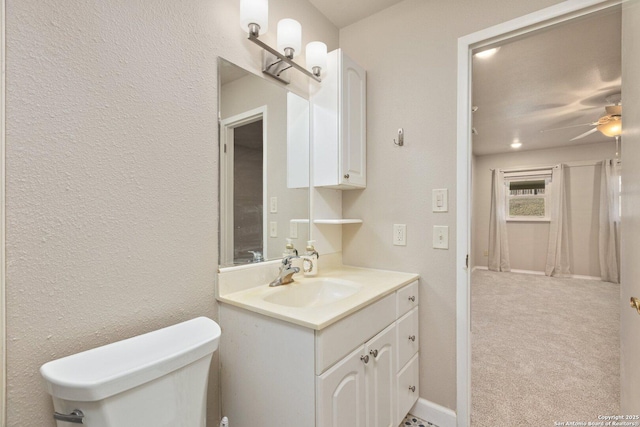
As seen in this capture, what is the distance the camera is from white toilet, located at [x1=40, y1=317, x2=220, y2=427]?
0.68 meters

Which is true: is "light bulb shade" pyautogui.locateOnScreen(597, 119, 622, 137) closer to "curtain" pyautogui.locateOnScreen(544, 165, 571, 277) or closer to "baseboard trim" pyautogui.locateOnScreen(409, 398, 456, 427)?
"curtain" pyautogui.locateOnScreen(544, 165, 571, 277)

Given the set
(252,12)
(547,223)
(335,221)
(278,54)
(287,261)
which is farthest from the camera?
(547,223)

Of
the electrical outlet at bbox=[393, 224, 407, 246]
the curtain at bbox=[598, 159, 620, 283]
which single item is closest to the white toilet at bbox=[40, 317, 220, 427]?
the electrical outlet at bbox=[393, 224, 407, 246]

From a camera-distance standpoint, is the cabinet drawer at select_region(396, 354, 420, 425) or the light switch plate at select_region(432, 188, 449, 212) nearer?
the cabinet drawer at select_region(396, 354, 420, 425)

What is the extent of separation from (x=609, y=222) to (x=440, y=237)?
492 cm

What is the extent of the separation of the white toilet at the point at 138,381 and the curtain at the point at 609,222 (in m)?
6.10

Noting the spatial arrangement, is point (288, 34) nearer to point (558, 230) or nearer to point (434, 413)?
point (434, 413)

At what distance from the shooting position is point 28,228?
0.77 meters

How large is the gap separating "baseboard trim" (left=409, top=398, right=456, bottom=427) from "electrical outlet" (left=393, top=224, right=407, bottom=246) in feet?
2.94

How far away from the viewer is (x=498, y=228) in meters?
5.51

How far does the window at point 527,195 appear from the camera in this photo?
5.17 meters

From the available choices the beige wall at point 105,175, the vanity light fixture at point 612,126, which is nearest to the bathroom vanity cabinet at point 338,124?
the beige wall at point 105,175

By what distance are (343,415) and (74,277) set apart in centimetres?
99

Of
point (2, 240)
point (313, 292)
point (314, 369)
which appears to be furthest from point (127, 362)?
point (313, 292)
